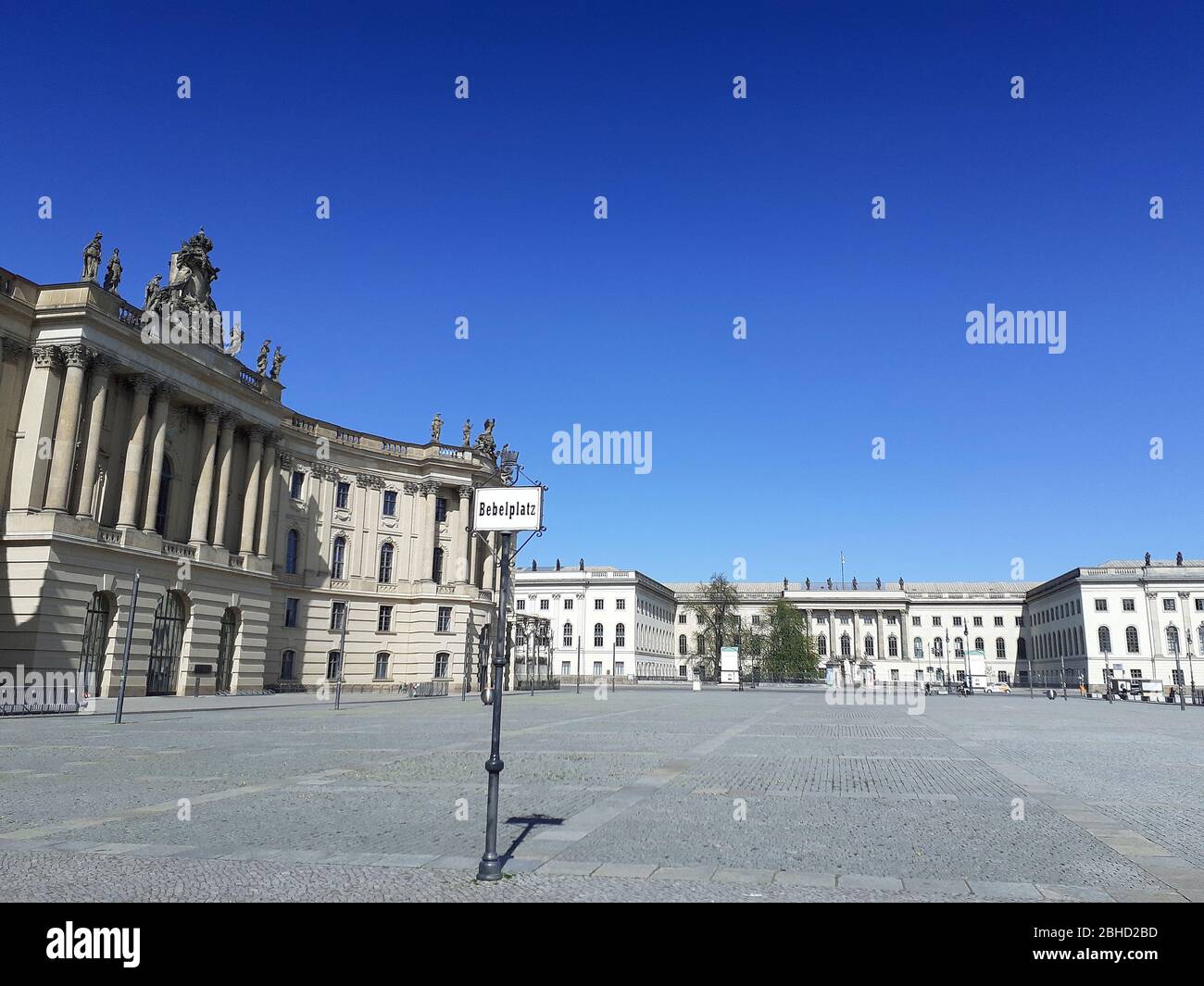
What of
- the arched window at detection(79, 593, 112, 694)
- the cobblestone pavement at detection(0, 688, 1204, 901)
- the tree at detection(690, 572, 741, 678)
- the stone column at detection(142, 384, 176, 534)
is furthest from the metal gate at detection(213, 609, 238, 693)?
the tree at detection(690, 572, 741, 678)

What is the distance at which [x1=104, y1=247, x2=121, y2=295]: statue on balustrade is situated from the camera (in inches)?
1544

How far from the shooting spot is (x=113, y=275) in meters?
39.4

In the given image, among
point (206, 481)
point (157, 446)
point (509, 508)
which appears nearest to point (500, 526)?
point (509, 508)

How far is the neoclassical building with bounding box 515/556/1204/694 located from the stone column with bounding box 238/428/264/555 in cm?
6995

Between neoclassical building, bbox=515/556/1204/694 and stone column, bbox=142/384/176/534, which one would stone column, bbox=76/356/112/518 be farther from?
neoclassical building, bbox=515/556/1204/694

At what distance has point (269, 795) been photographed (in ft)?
41.1

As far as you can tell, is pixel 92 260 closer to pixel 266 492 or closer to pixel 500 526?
pixel 266 492

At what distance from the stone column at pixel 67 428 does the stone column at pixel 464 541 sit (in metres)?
29.3

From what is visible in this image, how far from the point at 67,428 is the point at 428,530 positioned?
1129 inches

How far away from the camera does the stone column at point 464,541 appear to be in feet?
208

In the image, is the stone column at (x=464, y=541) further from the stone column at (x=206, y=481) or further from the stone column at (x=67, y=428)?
the stone column at (x=67, y=428)
